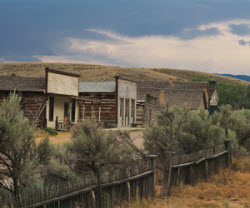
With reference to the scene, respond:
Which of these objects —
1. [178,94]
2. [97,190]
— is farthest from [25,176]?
[178,94]

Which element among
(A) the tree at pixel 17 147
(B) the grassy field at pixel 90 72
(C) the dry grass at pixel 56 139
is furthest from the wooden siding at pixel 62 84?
(B) the grassy field at pixel 90 72

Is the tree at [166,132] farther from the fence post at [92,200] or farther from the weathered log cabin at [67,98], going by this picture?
the weathered log cabin at [67,98]

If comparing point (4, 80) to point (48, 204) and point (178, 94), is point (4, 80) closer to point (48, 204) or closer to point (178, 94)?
point (48, 204)

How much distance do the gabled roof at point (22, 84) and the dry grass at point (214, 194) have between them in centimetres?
1618

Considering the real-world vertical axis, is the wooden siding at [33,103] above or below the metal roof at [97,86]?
below

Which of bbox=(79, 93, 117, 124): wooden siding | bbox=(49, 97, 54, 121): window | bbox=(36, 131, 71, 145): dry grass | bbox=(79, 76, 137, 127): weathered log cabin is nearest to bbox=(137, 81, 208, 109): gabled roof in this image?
bbox=(79, 76, 137, 127): weathered log cabin

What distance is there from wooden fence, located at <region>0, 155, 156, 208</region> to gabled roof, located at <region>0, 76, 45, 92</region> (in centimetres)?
1761

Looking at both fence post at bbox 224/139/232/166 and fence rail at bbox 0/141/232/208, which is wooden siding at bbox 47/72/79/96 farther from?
fence rail at bbox 0/141/232/208

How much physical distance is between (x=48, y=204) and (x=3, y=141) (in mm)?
1228

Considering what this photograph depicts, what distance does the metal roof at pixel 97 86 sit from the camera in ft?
97.2

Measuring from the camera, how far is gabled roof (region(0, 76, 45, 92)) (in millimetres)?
24922

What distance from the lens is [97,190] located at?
6859 millimetres

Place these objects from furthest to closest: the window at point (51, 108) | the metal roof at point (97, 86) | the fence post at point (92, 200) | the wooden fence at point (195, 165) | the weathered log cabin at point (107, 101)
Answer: the metal roof at point (97, 86) < the weathered log cabin at point (107, 101) < the window at point (51, 108) < the wooden fence at point (195, 165) < the fence post at point (92, 200)

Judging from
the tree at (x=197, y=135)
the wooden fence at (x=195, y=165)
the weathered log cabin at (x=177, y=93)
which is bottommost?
the wooden fence at (x=195, y=165)
